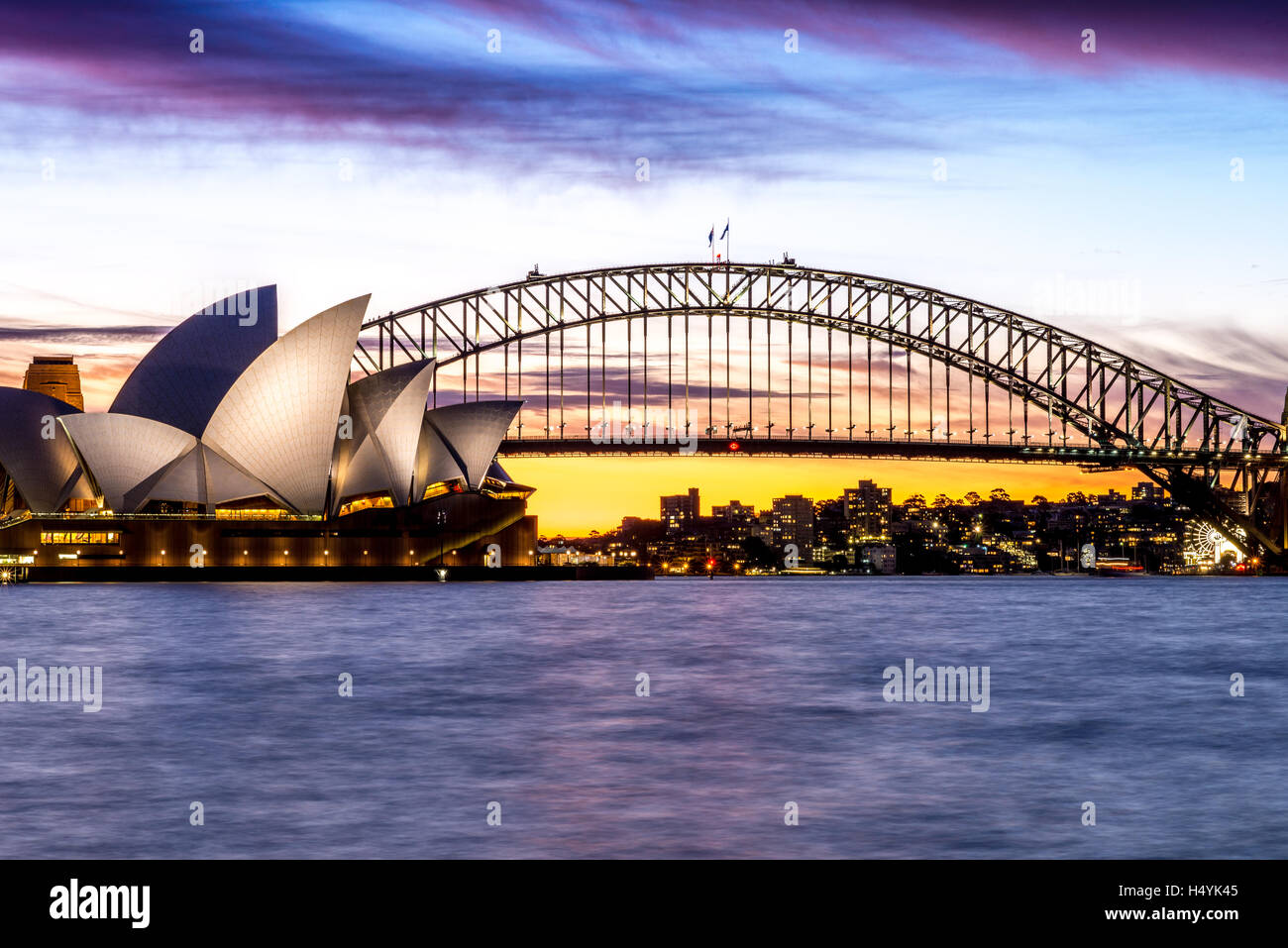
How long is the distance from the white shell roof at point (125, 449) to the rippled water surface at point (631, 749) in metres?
35.6

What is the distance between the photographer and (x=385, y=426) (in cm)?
7350

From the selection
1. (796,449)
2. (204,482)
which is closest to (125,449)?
(204,482)

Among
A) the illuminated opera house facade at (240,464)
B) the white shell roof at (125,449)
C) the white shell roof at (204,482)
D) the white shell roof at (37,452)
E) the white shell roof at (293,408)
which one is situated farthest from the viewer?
the white shell roof at (37,452)

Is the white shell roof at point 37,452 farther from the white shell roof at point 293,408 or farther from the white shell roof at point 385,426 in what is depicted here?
the white shell roof at point 385,426

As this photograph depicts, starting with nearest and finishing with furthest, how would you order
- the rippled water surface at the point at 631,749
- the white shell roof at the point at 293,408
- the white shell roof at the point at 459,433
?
the rippled water surface at the point at 631,749 < the white shell roof at the point at 293,408 < the white shell roof at the point at 459,433

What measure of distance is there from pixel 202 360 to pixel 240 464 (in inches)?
249

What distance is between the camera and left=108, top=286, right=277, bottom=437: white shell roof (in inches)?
2876

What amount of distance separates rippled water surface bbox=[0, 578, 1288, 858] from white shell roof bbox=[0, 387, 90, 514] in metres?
41.3

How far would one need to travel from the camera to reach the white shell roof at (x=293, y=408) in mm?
66312

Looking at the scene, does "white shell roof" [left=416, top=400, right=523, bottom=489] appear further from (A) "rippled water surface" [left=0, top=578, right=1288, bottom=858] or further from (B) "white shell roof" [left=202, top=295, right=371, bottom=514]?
(A) "rippled water surface" [left=0, top=578, right=1288, bottom=858]

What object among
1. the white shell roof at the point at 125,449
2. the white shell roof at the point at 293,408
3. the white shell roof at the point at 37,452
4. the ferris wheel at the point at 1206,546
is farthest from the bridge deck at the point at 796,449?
the ferris wheel at the point at 1206,546
